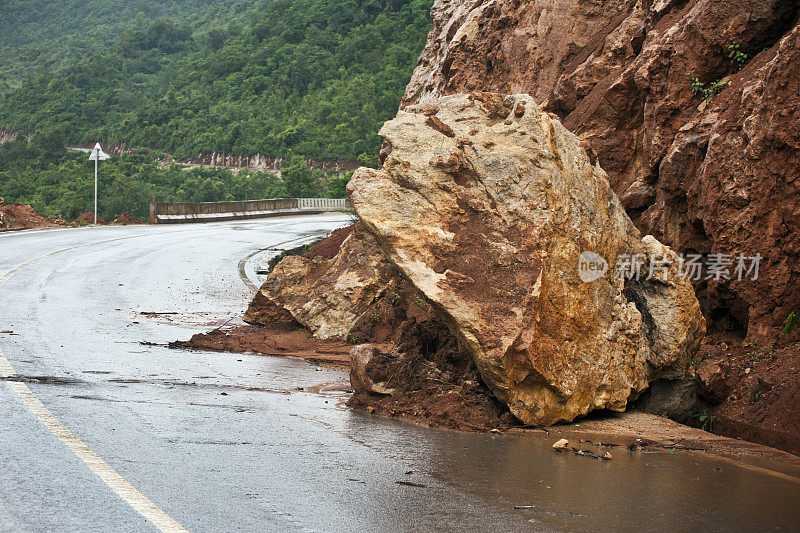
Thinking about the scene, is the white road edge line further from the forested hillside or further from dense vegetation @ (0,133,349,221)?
the forested hillside

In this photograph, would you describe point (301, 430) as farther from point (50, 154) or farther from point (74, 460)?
point (50, 154)

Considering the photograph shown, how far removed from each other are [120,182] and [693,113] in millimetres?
59536

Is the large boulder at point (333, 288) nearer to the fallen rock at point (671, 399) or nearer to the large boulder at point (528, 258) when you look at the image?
the large boulder at point (528, 258)

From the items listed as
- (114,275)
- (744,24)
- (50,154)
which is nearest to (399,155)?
(744,24)

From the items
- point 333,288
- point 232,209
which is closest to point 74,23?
point 232,209

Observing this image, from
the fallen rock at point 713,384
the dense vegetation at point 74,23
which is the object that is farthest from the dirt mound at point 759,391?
the dense vegetation at point 74,23

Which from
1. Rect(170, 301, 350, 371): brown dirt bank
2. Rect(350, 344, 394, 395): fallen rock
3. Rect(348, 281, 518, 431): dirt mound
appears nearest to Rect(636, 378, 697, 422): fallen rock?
Rect(348, 281, 518, 431): dirt mound

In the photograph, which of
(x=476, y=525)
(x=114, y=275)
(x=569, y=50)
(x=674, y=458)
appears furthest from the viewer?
(x=114, y=275)

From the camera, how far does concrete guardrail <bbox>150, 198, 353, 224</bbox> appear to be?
38.4m

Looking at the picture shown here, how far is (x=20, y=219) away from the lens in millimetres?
31375

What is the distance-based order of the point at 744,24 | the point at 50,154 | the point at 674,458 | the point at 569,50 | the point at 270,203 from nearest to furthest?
1. the point at 674,458
2. the point at 744,24
3. the point at 569,50
4. the point at 270,203
5. the point at 50,154

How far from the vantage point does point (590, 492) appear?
222 inches

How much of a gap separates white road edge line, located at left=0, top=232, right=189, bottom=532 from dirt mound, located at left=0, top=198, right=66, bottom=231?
23.8 metres

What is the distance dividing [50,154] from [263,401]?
3384 inches
